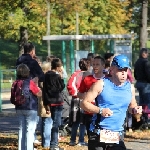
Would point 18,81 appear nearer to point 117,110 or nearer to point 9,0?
point 117,110

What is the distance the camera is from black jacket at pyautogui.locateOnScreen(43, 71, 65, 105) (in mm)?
11211

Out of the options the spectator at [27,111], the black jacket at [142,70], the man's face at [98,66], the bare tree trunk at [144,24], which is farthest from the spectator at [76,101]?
the bare tree trunk at [144,24]

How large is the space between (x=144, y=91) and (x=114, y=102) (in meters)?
8.53

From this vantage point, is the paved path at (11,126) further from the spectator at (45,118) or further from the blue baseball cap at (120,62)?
the blue baseball cap at (120,62)

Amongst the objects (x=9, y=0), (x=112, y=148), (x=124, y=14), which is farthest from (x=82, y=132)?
(x=124, y=14)

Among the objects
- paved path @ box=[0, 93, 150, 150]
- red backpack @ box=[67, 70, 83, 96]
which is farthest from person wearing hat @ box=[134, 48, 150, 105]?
Answer: red backpack @ box=[67, 70, 83, 96]

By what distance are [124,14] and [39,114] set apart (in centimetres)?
3258

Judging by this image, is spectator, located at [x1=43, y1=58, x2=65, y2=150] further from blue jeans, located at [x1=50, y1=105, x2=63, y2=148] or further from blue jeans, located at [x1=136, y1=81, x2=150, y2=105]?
blue jeans, located at [x1=136, y1=81, x2=150, y2=105]

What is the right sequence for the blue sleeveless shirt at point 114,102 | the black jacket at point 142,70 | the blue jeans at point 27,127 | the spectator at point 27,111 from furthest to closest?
the black jacket at point 142,70, the blue jeans at point 27,127, the spectator at point 27,111, the blue sleeveless shirt at point 114,102

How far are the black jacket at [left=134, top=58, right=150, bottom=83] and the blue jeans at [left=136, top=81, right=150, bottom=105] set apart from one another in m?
0.11

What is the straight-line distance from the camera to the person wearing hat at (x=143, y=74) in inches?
583

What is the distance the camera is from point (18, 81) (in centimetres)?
1018

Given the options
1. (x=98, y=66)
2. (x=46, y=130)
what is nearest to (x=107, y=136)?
(x=98, y=66)

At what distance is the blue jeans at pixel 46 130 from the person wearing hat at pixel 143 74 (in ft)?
12.5
